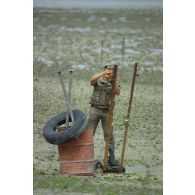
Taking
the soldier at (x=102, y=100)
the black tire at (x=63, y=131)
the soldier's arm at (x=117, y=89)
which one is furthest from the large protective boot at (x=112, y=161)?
the soldier's arm at (x=117, y=89)

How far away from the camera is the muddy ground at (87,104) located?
8289mm

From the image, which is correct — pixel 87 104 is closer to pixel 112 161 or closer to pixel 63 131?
pixel 63 131

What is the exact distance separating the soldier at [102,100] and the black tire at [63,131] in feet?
0.35

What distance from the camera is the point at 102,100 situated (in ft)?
27.6

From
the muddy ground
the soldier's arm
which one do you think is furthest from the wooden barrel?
the soldier's arm

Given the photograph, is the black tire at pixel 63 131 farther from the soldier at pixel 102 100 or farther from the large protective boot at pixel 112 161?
the large protective boot at pixel 112 161

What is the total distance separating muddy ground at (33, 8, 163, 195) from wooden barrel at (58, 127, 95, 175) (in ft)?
0.21

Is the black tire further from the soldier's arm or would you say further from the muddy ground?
the soldier's arm

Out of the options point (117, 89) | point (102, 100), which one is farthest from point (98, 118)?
point (117, 89)
